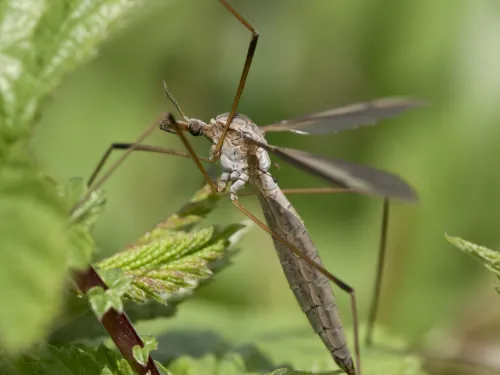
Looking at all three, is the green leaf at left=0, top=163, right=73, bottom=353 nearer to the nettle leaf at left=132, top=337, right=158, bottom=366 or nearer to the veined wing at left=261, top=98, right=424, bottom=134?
the nettle leaf at left=132, top=337, right=158, bottom=366

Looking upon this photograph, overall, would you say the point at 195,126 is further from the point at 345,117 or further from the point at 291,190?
the point at 345,117

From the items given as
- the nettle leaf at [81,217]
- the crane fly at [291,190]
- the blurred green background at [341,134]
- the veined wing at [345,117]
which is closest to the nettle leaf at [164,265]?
the nettle leaf at [81,217]

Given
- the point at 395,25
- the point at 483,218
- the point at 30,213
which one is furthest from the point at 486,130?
the point at 30,213

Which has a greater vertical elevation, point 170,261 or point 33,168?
point 33,168

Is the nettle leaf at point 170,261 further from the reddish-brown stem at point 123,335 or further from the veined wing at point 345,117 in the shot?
the veined wing at point 345,117

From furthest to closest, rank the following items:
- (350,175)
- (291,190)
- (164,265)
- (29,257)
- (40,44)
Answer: (350,175) → (291,190) → (164,265) → (40,44) → (29,257)

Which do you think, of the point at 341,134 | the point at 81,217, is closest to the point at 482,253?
the point at 81,217
